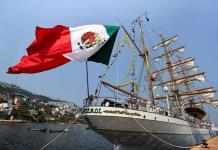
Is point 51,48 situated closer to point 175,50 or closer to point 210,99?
point 210,99

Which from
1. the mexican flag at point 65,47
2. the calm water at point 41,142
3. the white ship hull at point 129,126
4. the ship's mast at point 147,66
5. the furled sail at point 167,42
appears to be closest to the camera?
the mexican flag at point 65,47

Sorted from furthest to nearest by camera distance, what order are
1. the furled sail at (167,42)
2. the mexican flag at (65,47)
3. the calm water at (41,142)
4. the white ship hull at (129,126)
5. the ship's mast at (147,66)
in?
the furled sail at (167,42) → the calm water at (41,142) → the ship's mast at (147,66) → the white ship hull at (129,126) → the mexican flag at (65,47)

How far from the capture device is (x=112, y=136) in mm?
20047

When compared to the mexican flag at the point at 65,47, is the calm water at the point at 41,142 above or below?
below

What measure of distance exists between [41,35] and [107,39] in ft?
15.1

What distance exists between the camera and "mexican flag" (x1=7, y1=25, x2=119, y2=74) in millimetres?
12414

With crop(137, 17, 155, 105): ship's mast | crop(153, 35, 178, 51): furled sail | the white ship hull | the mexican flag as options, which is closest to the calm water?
the white ship hull

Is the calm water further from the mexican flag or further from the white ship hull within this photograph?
the mexican flag

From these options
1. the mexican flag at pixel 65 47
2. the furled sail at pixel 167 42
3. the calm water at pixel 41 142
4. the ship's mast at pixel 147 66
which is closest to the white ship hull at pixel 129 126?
the ship's mast at pixel 147 66

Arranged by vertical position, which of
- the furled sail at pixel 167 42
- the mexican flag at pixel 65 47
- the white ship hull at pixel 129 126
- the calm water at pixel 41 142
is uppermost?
the furled sail at pixel 167 42

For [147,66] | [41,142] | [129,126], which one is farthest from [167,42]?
[129,126]

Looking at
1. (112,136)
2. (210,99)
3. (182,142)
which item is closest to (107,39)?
(112,136)

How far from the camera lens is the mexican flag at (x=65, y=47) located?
40.7 ft

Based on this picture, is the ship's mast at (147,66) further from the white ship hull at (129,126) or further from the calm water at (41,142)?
the calm water at (41,142)
